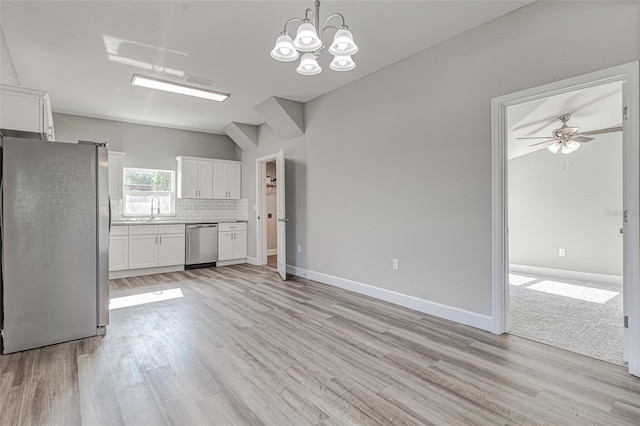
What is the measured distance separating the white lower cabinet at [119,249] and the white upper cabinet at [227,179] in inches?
74.2

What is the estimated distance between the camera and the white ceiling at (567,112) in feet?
12.6

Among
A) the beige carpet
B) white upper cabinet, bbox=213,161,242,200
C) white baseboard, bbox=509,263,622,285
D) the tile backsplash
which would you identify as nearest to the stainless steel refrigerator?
the tile backsplash

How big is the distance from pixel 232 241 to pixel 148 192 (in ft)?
6.17

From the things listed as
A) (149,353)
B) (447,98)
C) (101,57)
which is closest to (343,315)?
(149,353)

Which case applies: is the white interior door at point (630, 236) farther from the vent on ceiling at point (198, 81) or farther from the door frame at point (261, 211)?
the door frame at point (261, 211)

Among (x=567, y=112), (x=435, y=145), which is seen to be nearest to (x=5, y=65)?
(x=435, y=145)

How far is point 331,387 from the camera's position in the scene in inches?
80.7

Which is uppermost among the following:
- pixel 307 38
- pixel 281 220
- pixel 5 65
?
pixel 5 65

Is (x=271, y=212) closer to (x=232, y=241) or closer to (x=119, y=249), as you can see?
(x=232, y=241)

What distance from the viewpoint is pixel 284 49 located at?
2.26 meters

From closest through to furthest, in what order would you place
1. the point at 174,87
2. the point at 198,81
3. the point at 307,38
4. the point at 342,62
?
the point at 307,38
the point at 342,62
the point at 198,81
the point at 174,87

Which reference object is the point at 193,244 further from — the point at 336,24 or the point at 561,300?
the point at 561,300

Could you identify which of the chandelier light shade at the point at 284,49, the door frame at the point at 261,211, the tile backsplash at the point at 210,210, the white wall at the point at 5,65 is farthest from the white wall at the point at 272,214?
the chandelier light shade at the point at 284,49

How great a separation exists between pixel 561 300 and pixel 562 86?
8.86ft
